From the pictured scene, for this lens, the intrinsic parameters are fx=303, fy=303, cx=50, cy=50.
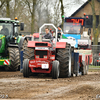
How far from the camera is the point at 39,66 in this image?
1045cm

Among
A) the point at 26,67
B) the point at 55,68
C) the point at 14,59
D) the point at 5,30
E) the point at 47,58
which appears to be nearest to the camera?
the point at 55,68

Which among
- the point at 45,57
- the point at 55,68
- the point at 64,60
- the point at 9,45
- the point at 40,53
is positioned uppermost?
the point at 9,45

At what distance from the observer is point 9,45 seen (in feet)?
48.9

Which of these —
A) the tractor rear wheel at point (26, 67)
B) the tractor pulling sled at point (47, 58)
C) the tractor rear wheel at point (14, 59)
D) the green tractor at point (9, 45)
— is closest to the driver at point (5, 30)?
the green tractor at point (9, 45)

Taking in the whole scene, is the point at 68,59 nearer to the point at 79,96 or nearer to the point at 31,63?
the point at 31,63

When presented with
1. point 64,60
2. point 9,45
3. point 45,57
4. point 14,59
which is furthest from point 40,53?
point 9,45

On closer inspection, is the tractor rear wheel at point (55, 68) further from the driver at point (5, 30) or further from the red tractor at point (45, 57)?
the driver at point (5, 30)

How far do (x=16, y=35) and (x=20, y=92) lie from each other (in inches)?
357

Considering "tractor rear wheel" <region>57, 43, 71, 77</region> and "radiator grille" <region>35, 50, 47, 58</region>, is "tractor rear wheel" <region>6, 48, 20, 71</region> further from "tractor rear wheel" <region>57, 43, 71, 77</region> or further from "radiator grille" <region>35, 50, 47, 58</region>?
"tractor rear wheel" <region>57, 43, 71, 77</region>

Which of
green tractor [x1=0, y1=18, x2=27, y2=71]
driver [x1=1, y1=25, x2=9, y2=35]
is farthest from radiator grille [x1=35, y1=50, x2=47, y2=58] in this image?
driver [x1=1, y1=25, x2=9, y2=35]

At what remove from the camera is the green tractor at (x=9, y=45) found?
46.9 ft

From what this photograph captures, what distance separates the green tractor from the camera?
46.9ft

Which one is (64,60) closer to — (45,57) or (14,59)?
(45,57)

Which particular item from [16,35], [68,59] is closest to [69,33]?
[16,35]
